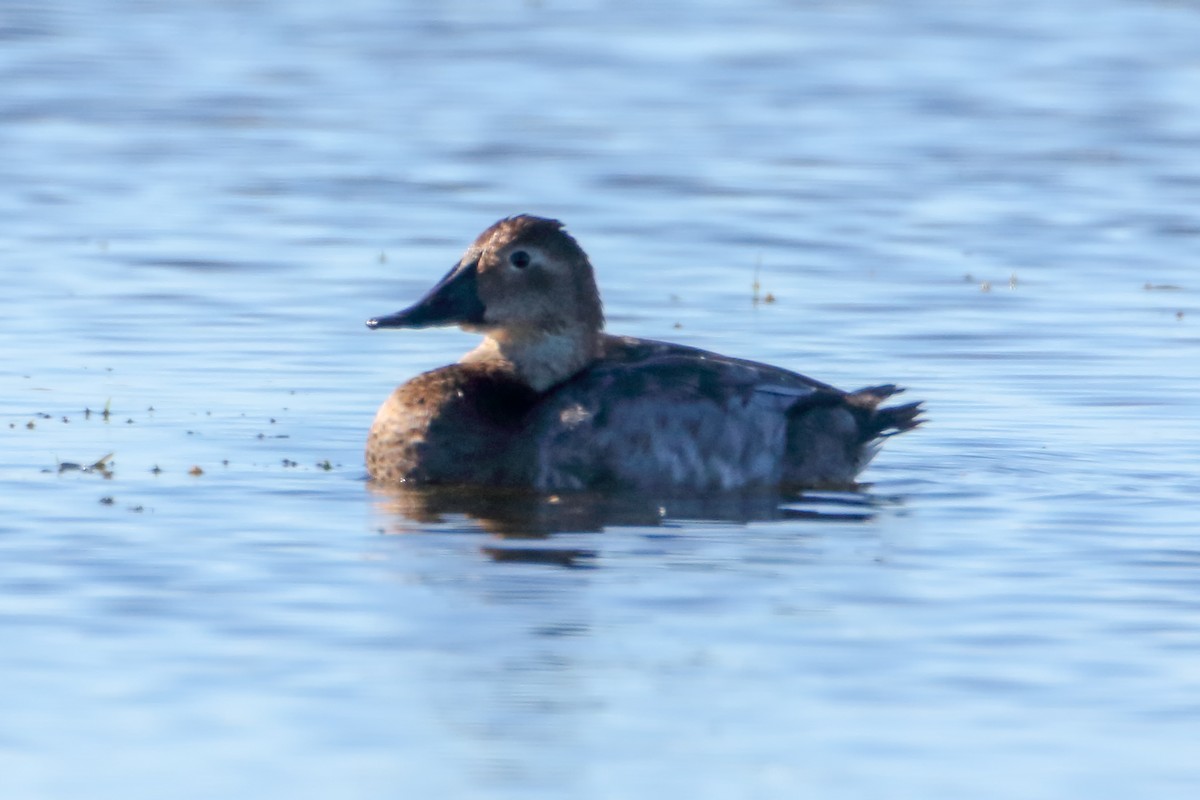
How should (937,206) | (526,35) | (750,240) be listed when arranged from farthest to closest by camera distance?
(526,35) < (937,206) < (750,240)

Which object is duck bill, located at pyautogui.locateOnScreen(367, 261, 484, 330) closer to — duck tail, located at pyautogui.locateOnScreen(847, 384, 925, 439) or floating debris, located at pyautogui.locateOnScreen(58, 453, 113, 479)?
floating debris, located at pyautogui.locateOnScreen(58, 453, 113, 479)

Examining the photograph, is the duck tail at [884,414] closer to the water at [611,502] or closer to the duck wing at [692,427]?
the duck wing at [692,427]

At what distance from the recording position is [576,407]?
9945 mm

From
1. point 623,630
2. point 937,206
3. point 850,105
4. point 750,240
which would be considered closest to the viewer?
point 623,630

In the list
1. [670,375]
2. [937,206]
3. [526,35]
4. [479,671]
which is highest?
[526,35]

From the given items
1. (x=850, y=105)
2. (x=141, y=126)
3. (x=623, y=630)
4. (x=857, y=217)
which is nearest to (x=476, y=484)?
(x=623, y=630)

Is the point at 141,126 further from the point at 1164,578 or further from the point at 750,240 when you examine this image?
the point at 1164,578

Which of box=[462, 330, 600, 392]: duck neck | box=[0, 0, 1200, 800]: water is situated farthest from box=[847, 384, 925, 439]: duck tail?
box=[462, 330, 600, 392]: duck neck

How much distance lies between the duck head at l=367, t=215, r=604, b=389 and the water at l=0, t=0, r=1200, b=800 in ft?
2.67

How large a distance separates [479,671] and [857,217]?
1064 cm

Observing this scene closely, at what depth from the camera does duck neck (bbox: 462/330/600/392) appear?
10422 millimetres

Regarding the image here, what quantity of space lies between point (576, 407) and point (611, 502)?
0.44 m

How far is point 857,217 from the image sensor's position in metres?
17.3

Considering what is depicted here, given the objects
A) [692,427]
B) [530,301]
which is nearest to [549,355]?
[530,301]
